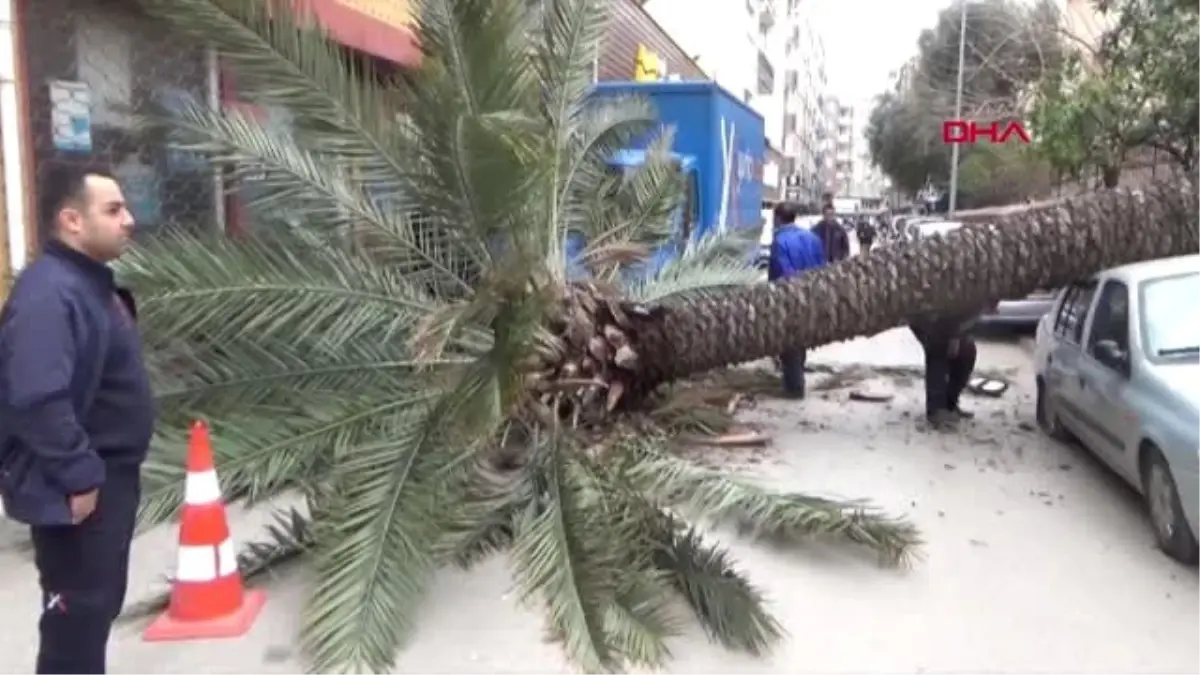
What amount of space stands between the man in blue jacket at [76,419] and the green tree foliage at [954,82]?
54.0 ft

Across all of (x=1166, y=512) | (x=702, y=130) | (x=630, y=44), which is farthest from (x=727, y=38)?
(x=1166, y=512)

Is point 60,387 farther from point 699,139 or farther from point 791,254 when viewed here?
point 699,139

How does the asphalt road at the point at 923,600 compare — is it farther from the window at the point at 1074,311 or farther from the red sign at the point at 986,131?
the red sign at the point at 986,131

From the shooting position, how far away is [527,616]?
484 cm

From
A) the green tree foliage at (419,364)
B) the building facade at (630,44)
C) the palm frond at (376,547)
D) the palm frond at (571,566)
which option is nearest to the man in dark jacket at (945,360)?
the green tree foliage at (419,364)

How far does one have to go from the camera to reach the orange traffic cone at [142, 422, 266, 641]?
181 inches

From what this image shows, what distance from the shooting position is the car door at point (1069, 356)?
726cm

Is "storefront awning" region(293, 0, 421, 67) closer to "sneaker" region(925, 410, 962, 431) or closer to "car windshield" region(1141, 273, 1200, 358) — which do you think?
"sneaker" region(925, 410, 962, 431)

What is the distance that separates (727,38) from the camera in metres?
50.7

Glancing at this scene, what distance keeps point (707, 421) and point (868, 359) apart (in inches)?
184

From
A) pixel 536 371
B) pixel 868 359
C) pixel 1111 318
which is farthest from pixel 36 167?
pixel 868 359

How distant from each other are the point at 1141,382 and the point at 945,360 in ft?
7.80

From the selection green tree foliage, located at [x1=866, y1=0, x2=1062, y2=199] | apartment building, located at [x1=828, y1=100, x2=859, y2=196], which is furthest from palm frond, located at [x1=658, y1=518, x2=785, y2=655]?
apartment building, located at [x1=828, y1=100, x2=859, y2=196]

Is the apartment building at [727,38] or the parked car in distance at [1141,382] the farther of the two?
the apartment building at [727,38]
